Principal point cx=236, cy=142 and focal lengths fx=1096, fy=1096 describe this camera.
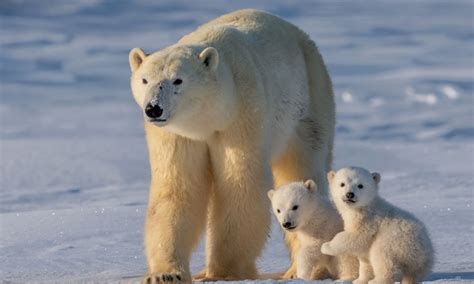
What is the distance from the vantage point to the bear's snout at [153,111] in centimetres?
504

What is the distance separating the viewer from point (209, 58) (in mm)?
5379

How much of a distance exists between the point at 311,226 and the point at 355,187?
496mm

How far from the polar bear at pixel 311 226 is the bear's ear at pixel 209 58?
2.24 ft

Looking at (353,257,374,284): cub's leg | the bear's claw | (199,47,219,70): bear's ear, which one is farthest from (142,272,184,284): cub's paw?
(199,47,219,70): bear's ear

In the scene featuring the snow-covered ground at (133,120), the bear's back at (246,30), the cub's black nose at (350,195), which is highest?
the bear's back at (246,30)

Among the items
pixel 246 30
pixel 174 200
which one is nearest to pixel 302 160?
pixel 246 30

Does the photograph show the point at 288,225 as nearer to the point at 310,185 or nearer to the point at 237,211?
the point at 310,185

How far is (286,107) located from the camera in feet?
20.4

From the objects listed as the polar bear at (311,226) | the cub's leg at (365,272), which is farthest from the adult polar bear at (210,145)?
the cub's leg at (365,272)

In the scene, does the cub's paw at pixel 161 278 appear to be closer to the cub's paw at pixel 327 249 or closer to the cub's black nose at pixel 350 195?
the cub's paw at pixel 327 249

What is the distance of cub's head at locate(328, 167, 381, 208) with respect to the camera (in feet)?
16.1

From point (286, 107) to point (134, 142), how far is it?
7.50m

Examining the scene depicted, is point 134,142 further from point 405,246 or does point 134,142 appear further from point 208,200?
point 405,246

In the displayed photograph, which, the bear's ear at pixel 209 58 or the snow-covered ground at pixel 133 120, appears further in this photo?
the snow-covered ground at pixel 133 120
